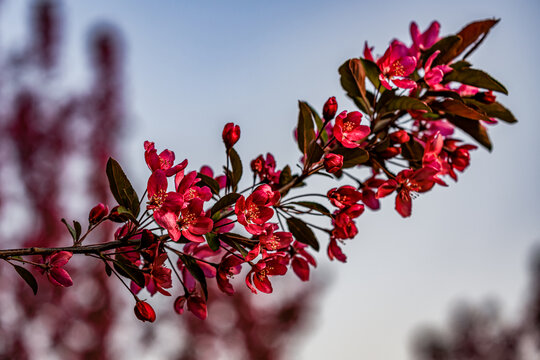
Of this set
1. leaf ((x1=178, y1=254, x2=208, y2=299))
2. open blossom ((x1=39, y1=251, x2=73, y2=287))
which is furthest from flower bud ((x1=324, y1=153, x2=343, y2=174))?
open blossom ((x1=39, y1=251, x2=73, y2=287))

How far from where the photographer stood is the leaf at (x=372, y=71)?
4.21 feet

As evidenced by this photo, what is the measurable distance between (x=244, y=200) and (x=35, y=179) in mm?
6472

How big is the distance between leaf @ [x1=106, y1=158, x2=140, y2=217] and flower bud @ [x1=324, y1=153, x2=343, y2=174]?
1.34ft

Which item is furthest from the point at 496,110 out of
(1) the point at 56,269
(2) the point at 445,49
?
(1) the point at 56,269

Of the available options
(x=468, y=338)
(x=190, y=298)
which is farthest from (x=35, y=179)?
(x=468, y=338)

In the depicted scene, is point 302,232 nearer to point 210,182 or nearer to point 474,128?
point 210,182

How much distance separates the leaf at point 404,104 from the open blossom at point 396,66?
32mm

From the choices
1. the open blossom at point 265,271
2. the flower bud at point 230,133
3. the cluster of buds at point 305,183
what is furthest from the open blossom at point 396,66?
the open blossom at point 265,271

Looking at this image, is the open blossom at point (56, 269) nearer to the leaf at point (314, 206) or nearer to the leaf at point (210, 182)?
the leaf at point (210, 182)

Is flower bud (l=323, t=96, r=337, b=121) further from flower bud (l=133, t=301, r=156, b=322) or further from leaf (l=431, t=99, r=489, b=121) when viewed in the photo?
flower bud (l=133, t=301, r=156, b=322)

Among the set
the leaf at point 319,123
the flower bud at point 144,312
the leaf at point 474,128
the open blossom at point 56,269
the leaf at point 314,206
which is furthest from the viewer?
→ the leaf at point 474,128

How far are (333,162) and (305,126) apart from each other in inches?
7.4

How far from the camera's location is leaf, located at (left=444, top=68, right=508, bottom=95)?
1.29m

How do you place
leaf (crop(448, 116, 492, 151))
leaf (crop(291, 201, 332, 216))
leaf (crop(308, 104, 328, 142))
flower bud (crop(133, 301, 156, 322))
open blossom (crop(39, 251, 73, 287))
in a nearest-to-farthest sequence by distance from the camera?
open blossom (crop(39, 251, 73, 287)), flower bud (crop(133, 301, 156, 322)), leaf (crop(291, 201, 332, 216)), leaf (crop(308, 104, 328, 142)), leaf (crop(448, 116, 492, 151))
